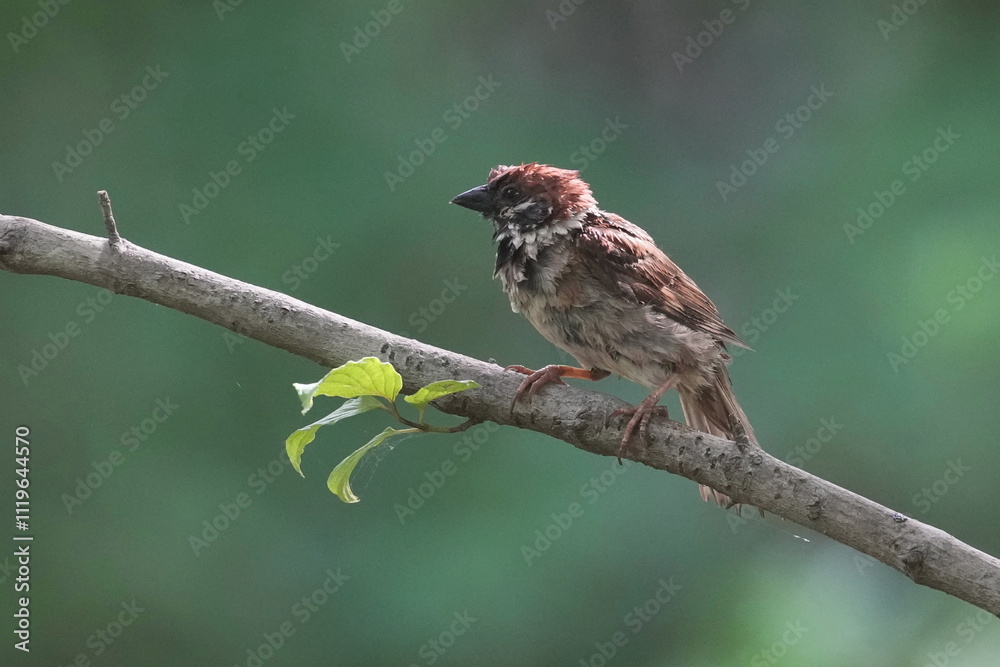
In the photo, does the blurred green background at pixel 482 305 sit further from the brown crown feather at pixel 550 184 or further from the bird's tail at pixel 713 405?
the brown crown feather at pixel 550 184

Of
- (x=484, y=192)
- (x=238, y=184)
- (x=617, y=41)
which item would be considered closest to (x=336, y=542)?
(x=238, y=184)

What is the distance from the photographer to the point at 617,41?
3.86 m

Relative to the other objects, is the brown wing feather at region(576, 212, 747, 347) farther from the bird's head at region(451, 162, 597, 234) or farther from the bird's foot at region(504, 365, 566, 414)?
the bird's foot at region(504, 365, 566, 414)

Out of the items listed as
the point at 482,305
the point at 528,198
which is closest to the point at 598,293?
the point at 528,198

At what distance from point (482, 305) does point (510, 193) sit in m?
1.40

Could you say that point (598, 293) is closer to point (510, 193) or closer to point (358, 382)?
point (510, 193)

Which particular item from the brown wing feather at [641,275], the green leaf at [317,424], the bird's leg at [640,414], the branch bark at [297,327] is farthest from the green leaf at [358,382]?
the brown wing feather at [641,275]

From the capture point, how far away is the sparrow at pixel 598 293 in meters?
2.09

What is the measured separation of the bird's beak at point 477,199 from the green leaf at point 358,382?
78cm

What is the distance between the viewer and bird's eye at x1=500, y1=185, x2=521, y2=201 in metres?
2.24

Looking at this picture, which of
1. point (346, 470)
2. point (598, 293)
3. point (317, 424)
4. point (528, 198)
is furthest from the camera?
point (528, 198)

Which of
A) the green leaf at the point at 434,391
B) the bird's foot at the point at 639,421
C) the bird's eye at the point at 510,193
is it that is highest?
the bird's eye at the point at 510,193

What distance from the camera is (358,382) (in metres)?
1.56

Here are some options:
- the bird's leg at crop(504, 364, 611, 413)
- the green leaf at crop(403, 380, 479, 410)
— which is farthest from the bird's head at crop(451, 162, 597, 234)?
the green leaf at crop(403, 380, 479, 410)
